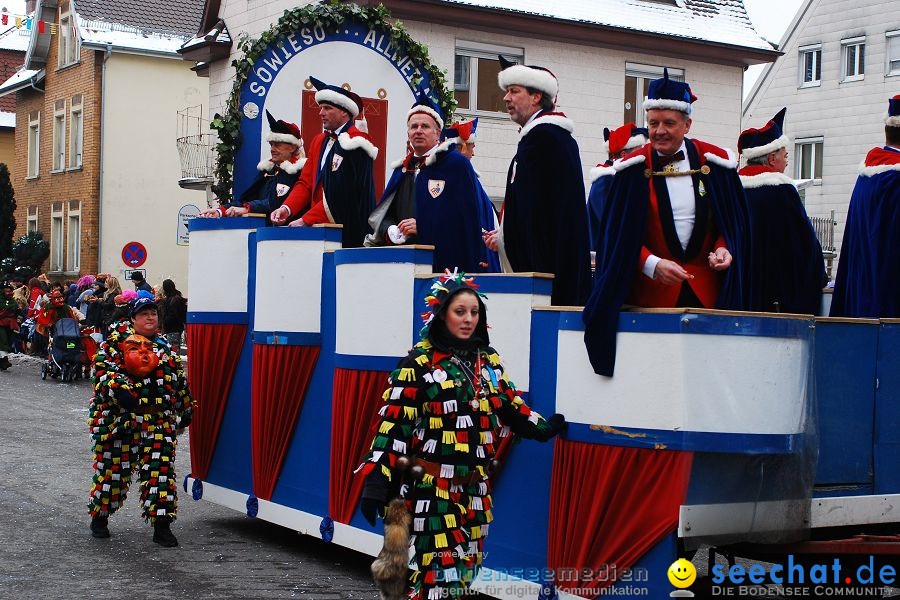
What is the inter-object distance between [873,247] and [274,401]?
3920 mm

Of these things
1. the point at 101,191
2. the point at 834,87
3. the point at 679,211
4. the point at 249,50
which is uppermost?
the point at 834,87

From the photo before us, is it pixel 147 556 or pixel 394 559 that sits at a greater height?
pixel 394 559

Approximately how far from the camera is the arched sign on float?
10.3 meters

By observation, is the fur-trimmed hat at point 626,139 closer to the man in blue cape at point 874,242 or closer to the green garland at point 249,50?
the green garland at point 249,50

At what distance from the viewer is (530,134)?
22.8 feet

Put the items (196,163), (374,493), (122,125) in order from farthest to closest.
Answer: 1. (122,125)
2. (196,163)
3. (374,493)

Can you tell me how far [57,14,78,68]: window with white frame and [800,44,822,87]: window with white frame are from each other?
21.6 m

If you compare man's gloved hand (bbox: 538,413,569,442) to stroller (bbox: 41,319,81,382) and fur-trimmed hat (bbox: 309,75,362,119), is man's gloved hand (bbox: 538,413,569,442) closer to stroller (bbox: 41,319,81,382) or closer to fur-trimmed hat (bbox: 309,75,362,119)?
fur-trimmed hat (bbox: 309,75,362,119)

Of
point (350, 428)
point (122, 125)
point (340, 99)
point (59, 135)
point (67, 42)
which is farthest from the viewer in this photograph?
point (59, 135)

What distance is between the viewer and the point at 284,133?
32.4 feet

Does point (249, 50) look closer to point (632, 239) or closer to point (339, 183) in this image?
point (339, 183)

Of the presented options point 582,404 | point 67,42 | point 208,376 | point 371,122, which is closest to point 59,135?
point 67,42

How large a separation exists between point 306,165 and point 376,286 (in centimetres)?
207

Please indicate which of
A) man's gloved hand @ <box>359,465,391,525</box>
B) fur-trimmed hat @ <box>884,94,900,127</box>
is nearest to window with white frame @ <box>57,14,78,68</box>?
fur-trimmed hat @ <box>884,94,900,127</box>
